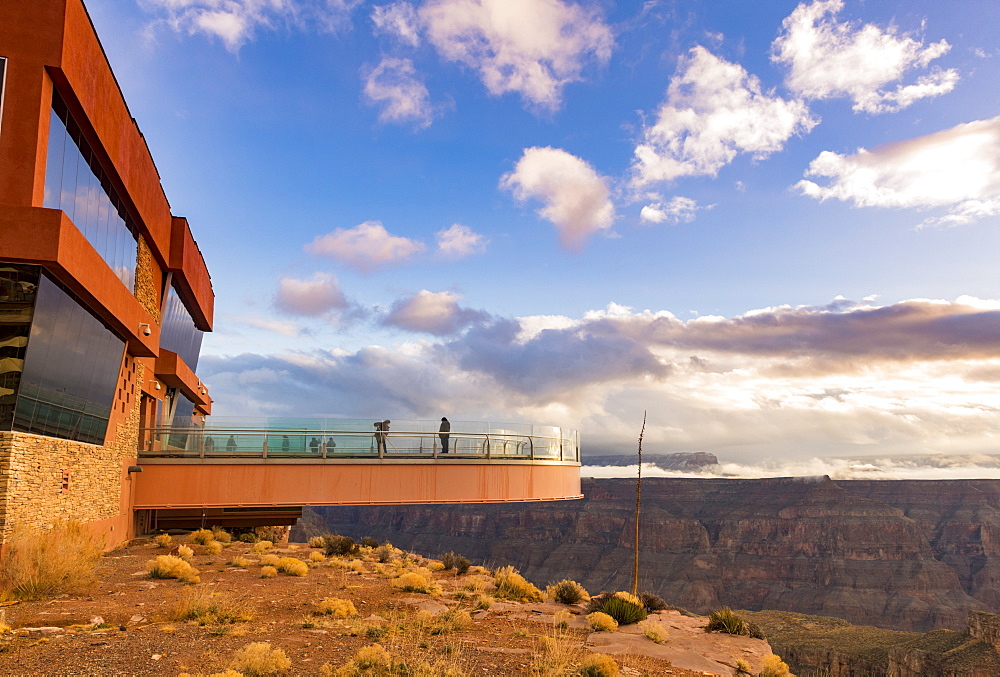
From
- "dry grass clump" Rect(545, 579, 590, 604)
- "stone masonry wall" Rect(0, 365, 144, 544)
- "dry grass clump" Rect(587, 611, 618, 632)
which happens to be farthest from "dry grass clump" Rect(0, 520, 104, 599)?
"dry grass clump" Rect(545, 579, 590, 604)

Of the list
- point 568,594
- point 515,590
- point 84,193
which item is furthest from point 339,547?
point 84,193

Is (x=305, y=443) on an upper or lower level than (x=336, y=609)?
upper

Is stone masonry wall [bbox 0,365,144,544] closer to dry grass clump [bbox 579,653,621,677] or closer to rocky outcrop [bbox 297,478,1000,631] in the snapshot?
dry grass clump [bbox 579,653,621,677]

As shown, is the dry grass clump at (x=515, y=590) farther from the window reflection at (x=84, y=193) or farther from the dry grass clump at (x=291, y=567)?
the window reflection at (x=84, y=193)

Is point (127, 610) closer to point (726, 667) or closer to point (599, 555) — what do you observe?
point (726, 667)

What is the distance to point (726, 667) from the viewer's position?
13.9 metres

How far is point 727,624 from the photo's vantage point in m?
18.2

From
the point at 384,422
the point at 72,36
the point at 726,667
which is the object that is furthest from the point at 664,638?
the point at 72,36

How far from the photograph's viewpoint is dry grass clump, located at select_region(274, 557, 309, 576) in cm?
2036

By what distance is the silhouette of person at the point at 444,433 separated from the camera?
25672 mm

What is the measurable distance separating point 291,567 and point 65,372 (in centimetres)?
820

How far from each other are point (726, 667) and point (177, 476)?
63.6 ft

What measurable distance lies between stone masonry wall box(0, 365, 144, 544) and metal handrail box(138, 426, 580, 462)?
165 cm

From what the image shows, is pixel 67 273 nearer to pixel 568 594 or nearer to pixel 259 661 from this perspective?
pixel 259 661
